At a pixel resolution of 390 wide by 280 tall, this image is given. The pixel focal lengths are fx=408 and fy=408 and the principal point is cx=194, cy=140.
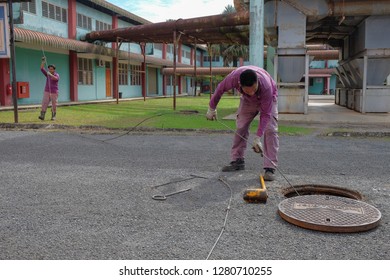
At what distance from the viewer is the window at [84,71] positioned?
82.8ft

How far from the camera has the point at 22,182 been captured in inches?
209

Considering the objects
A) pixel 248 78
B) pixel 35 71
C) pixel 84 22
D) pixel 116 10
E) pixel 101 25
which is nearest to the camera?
pixel 248 78

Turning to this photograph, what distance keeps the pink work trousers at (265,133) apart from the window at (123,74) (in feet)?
85.2

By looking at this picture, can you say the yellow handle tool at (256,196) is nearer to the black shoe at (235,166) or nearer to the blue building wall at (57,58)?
the black shoe at (235,166)

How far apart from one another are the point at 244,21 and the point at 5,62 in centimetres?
1099

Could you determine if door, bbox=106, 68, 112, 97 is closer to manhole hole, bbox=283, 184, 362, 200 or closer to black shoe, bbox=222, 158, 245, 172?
black shoe, bbox=222, 158, 245, 172

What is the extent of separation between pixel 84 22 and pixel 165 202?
23.5m

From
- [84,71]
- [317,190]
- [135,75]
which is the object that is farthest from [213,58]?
[317,190]

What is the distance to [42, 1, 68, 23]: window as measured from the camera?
21.5m

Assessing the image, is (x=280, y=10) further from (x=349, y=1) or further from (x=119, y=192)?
(x=119, y=192)

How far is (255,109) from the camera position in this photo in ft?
18.9

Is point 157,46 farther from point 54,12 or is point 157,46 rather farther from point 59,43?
point 59,43

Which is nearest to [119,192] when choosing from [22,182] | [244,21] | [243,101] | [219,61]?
[22,182]

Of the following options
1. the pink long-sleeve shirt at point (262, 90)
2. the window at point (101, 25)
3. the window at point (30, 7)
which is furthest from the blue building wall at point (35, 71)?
the pink long-sleeve shirt at point (262, 90)
